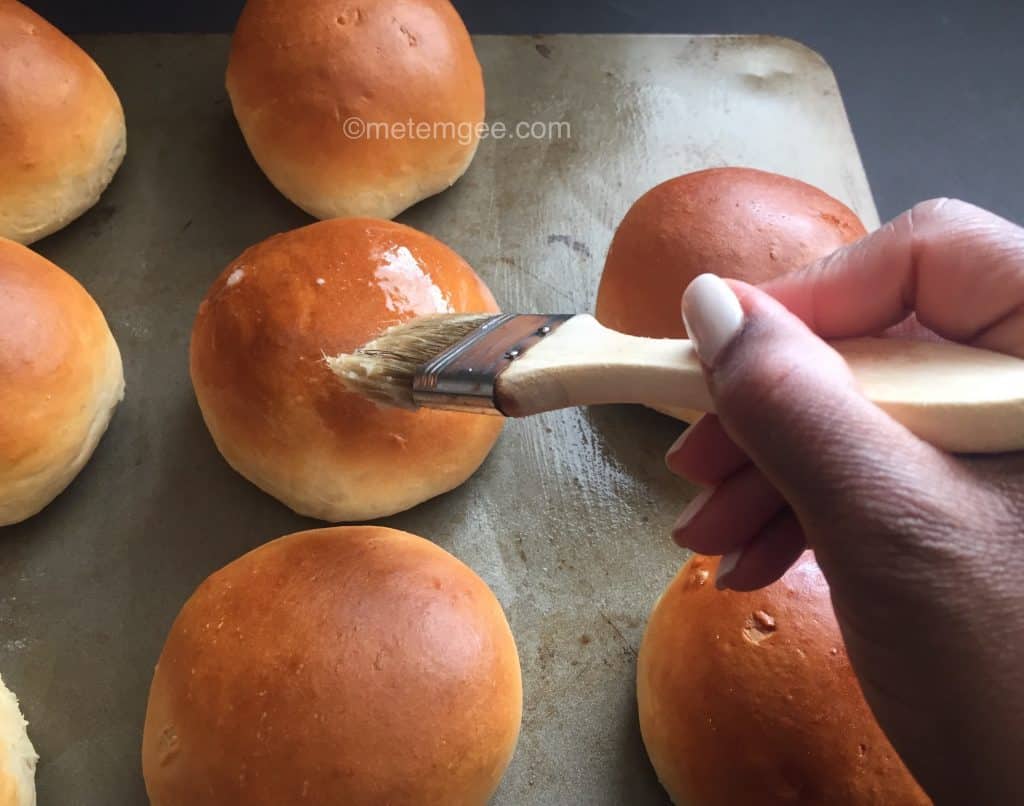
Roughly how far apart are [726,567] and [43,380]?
113cm

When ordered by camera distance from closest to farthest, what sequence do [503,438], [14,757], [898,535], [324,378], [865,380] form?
[898,535] < [865,380] < [14,757] < [324,378] < [503,438]

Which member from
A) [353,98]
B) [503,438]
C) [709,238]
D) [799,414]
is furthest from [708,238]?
[799,414]

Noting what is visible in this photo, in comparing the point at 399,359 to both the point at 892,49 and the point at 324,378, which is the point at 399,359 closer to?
the point at 324,378

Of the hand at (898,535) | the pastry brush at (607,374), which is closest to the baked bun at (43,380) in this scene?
the pastry brush at (607,374)

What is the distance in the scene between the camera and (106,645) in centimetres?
149

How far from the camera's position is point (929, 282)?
101 cm

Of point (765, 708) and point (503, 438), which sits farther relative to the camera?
point (503, 438)

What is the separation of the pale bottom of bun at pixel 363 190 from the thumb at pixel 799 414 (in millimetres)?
1110

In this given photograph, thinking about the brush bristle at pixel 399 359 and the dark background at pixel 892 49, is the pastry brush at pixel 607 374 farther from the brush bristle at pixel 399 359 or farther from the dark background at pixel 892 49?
the dark background at pixel 892 49

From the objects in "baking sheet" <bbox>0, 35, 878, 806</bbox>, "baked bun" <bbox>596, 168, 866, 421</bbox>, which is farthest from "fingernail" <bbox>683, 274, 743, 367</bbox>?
"baking sheet" <bbox>0, 35, 878, 806</bbox>

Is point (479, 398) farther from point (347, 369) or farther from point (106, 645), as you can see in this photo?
point (106, 645)

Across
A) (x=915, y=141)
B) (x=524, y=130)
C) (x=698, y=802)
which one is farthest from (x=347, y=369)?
(x=915, y=141)

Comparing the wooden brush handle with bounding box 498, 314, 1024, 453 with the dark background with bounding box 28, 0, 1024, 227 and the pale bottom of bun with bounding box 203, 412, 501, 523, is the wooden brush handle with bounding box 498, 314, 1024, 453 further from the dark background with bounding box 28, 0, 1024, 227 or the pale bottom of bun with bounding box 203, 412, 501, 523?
the dark background with bounding box 28, 0, 1024, 227

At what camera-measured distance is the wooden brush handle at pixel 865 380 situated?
80cm
